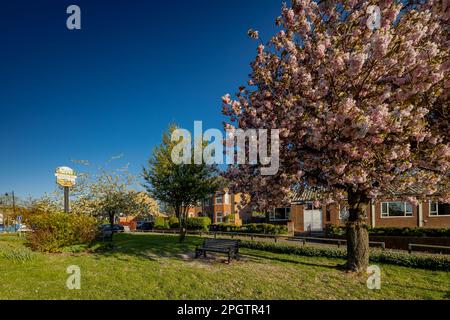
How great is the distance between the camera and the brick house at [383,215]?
998 inches

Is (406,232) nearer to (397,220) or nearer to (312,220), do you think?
(397,220)

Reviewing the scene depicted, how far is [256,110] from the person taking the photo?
408 inches

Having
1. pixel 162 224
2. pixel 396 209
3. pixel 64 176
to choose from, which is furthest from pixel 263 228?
pixel 162 224

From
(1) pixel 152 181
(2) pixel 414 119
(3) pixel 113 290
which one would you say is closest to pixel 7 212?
(1) pixel 152 181

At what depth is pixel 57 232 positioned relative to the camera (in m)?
15.2

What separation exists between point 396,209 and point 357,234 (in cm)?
1935

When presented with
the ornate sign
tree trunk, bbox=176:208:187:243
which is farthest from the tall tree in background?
the ornate sign

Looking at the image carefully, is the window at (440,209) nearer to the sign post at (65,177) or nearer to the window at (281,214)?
the window at (281,214)

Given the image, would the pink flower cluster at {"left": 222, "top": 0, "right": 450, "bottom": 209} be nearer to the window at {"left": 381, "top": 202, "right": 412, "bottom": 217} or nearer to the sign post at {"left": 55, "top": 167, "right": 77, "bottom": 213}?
the sign post at {"left": 55, "top": 167, "right": 77, "bottom": 213}

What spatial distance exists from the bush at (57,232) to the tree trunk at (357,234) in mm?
14085

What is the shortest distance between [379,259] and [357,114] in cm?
935

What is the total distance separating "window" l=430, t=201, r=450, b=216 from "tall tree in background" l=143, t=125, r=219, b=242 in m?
19.8

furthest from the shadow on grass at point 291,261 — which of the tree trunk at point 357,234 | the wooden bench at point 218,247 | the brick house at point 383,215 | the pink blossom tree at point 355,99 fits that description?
the brick house at point 383,215

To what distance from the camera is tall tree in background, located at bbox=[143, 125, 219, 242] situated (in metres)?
21.2
